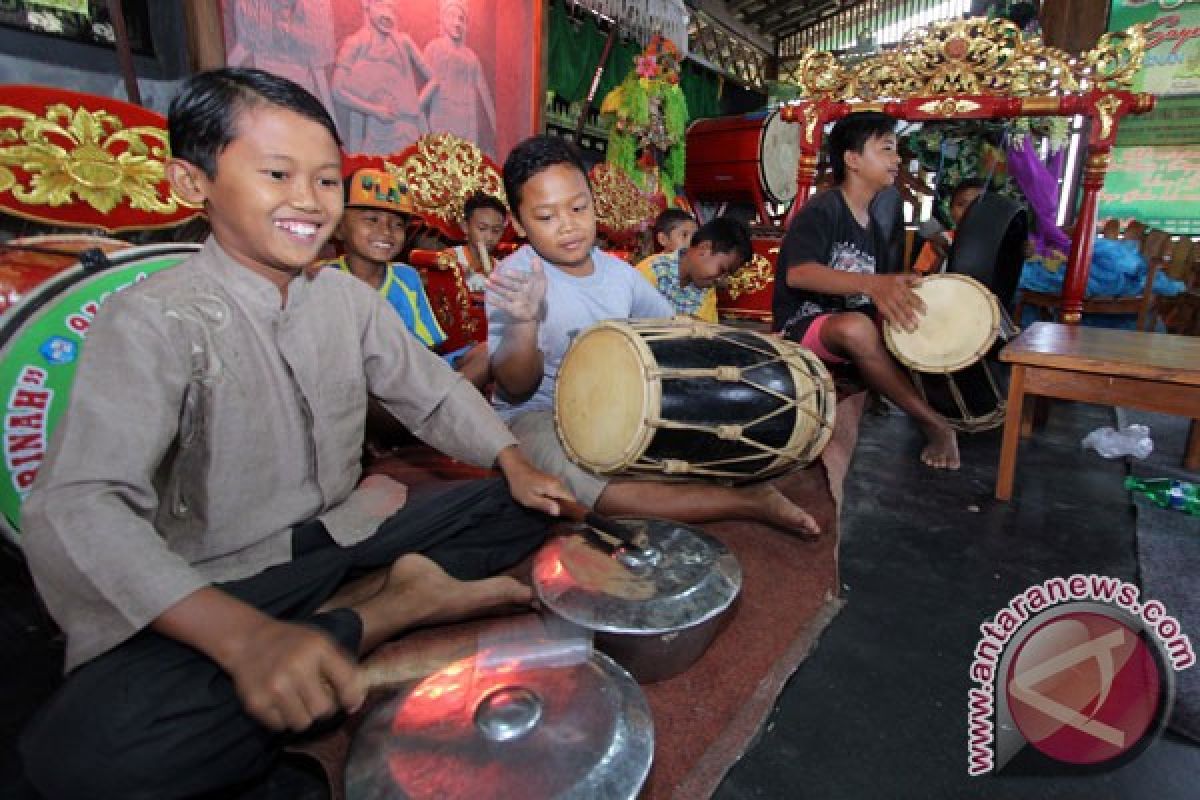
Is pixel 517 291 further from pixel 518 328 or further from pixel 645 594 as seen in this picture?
pixel 645 594

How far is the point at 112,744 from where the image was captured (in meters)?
0.78

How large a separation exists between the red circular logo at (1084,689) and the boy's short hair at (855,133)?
234 centimetres

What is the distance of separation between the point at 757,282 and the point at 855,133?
2.72 metres

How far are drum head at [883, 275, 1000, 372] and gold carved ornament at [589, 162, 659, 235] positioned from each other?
3.57 meters

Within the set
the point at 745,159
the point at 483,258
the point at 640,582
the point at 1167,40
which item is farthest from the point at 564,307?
the point at 1167,40

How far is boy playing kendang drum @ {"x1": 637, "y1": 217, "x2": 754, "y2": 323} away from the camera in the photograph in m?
3.58

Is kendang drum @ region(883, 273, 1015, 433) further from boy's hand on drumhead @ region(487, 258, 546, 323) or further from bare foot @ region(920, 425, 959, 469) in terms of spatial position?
boy's hand on drumhead @ region(487, 258, 546, 323)

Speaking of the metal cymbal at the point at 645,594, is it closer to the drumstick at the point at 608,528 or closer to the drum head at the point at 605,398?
the drumstick at the point at 608,528

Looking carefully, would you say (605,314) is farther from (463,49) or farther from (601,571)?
(463,49)

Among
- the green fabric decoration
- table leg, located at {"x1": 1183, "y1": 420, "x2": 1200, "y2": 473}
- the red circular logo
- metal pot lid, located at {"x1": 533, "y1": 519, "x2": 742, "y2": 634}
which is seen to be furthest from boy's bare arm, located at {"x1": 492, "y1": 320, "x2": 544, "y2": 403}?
the green fabric decoration

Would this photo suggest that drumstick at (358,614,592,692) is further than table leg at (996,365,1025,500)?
No

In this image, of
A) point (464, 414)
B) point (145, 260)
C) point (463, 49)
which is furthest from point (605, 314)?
point (463, 49)

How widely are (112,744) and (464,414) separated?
0.82 meters

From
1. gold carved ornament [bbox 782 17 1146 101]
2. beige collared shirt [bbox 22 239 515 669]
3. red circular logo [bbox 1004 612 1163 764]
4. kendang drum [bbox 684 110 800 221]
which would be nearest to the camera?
beige collared shirt [bbox 22 239 515 669]
